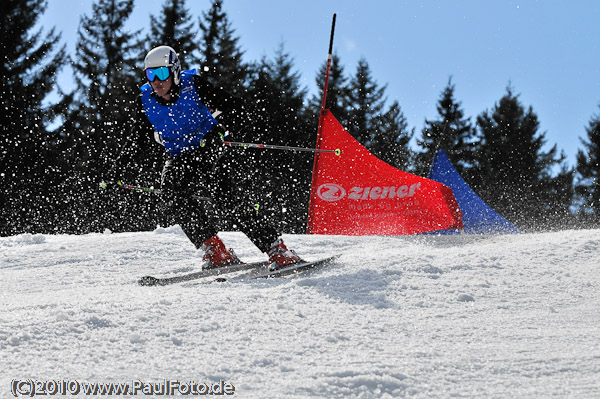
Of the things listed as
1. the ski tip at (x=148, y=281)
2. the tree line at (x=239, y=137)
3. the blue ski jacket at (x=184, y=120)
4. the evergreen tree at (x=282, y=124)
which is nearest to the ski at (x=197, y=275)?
the ski tip at (x=148, y=281)

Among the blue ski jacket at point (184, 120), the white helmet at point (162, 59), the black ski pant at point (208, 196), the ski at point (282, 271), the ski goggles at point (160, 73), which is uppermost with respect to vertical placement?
the white helmet at point (162, 59)

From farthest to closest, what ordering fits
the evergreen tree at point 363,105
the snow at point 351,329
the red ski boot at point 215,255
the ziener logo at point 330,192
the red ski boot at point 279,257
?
the evergreen tree at point 363,105 < the ziener logo at point 330,192 < the red ski boot at point 215,255 < the red ski boot at point 279,257 < the snow at point 351,329

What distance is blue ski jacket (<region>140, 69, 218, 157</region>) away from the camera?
343 centimetres

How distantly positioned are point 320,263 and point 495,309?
1.22 m

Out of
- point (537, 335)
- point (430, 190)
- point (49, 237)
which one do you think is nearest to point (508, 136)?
point (430, 190)

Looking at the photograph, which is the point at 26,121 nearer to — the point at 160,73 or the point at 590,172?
the point at 160,73

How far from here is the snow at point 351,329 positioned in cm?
151

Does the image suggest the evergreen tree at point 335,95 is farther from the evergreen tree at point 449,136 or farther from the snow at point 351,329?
the snow at point 351,329

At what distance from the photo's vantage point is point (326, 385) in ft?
4.81

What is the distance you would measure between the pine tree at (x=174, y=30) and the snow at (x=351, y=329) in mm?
17952

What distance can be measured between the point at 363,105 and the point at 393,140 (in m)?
2.07

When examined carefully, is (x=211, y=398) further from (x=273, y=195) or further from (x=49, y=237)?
(x=273, y=195)

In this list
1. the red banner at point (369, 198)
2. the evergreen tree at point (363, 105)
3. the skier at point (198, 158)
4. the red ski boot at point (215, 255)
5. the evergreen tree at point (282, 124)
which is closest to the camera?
the skier at point (198, 158)

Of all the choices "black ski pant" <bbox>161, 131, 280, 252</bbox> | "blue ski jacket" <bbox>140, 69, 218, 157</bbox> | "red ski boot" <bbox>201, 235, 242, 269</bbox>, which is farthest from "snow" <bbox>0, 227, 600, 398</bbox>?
"blue ski jacket" <bbox>140, 69, 218, 157</bbox>
